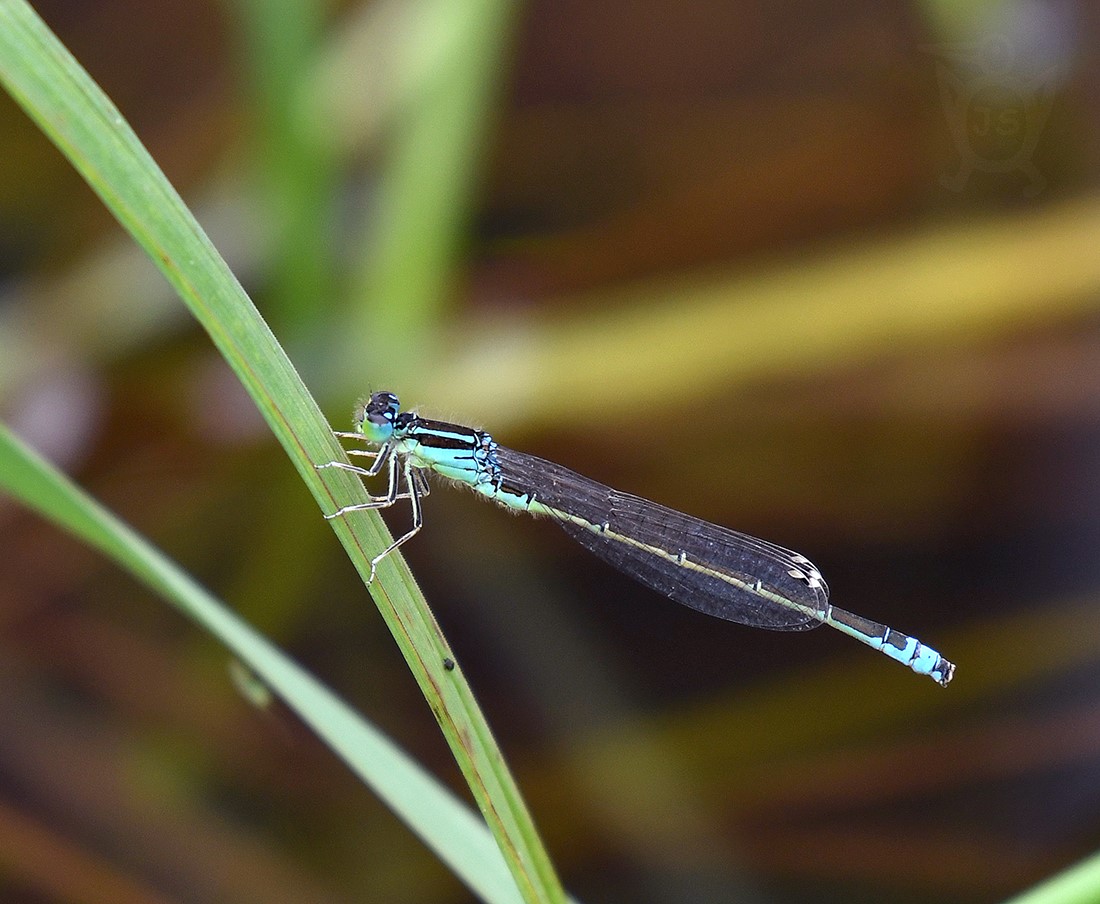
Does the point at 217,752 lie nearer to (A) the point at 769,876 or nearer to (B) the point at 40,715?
(B) the point at 40,715

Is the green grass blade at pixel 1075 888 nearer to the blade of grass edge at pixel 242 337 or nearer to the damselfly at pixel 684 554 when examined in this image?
the blade of grass edge at pixel 242 337

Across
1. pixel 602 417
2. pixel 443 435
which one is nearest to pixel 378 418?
pixel 443 435

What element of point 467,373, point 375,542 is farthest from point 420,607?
point 467,373

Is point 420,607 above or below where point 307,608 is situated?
below

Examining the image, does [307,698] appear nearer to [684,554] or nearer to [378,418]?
[378,418]

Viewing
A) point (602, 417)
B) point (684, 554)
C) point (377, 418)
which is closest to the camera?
point (377, 418)

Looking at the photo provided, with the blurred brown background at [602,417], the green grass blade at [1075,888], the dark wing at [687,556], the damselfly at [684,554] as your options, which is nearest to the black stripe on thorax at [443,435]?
the damselfly at [684,554]
